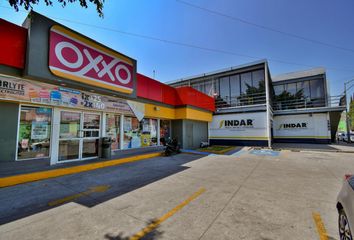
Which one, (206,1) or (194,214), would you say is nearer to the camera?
(194,214)

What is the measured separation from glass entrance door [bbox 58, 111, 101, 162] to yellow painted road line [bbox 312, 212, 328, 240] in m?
8.83

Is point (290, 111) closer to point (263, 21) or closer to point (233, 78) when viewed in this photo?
point (233, 78)

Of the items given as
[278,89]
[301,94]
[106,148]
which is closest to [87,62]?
[106,148]

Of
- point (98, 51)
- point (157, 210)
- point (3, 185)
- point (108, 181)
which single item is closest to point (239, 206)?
point (157, 210)

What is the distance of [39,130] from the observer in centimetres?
648

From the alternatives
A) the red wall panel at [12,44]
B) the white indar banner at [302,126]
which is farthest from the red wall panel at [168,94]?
the white indar banner at [302,126]

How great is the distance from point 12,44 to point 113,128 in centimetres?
535

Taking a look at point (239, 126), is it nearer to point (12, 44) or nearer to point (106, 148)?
point (106, 148)

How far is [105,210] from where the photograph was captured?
3.41 meters

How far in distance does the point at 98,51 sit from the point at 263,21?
32.5 feet

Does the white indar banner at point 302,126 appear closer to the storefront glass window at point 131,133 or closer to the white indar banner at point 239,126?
the white indar banner at point 239,126

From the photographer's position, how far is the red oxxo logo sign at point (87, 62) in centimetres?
614

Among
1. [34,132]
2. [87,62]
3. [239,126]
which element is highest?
[87,62]

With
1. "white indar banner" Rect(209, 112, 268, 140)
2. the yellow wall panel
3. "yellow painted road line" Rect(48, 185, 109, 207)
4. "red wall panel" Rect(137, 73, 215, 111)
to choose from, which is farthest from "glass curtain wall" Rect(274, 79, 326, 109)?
"yellow painted road line" Rect(48, 185, 109, 207)
